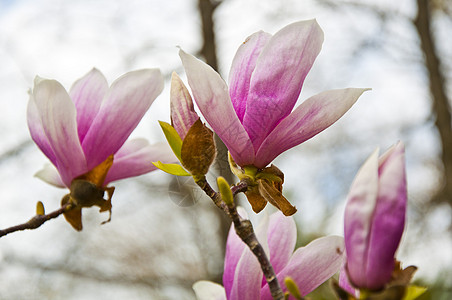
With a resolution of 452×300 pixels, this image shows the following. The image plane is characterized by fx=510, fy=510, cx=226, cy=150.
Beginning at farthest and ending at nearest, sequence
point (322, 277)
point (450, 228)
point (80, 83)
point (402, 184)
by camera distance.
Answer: point (450, 228) → point (80, 83) → point (322, 277) → point (402, 184)

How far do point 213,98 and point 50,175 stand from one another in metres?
0.26

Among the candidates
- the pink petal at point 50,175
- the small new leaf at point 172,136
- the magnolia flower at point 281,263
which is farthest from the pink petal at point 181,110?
the pink petal at point 50,175

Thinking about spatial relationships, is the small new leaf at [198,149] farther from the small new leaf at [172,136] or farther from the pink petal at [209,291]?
the pink petal at [209,291]

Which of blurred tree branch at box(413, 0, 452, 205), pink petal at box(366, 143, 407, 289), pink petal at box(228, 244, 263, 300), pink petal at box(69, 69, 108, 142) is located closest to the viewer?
pink petal at box(366, 143, 407, 289)

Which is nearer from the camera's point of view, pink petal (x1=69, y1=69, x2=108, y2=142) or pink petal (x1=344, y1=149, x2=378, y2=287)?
pink petal (x1=344, y1=149, x2=378, y2=287)

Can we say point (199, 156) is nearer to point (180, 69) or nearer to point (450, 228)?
point (180, 69)

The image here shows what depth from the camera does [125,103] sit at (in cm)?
49

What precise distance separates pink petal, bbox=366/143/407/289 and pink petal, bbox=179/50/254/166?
140 millimetres

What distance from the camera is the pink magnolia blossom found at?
0.48m

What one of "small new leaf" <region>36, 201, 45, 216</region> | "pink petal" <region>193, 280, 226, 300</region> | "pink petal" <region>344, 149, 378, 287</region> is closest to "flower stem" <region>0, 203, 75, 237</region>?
"small new leaf" <region>36, 201, 45, 216</region>

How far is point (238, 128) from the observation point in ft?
1.40

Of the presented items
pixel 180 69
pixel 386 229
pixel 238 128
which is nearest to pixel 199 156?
pixel 238 128

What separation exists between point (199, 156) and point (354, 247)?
14 cm

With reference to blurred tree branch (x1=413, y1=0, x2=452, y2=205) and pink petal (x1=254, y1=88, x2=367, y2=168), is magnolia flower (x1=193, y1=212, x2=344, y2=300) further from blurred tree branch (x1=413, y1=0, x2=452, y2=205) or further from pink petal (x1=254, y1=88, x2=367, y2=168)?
blurred tree branch (x1=413, y1=0, x2=452, y2=205)
